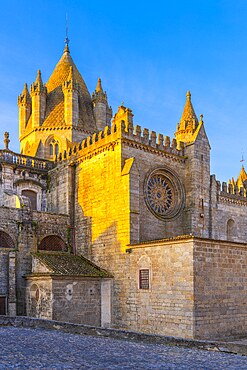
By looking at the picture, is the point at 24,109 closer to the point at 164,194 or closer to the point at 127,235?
the point at 164,194

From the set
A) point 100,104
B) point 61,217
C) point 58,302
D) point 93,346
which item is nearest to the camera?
point 93,346

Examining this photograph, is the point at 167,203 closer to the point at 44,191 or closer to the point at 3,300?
the point at 44,191

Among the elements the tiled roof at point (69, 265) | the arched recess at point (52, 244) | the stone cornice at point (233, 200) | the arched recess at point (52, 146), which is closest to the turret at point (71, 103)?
the arched recess at point (52, 146)

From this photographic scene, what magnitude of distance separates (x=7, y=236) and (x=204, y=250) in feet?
36.3

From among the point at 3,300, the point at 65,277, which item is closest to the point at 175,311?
the point at 65,277

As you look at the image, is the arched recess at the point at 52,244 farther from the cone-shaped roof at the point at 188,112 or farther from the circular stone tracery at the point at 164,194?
the cone-shaped roof at the point at 188,112

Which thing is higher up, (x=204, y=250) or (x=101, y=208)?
(x=101, y=208)

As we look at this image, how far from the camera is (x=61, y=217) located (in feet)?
90.0

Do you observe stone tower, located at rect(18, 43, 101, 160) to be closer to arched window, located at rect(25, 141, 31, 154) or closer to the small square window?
arched window, located at rect(25, 141, 31, 154)

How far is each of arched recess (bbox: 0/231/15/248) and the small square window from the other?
743 cm

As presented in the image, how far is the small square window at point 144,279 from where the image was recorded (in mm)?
22189

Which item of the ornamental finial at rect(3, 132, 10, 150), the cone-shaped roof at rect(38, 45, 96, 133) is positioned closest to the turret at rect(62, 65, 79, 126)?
the cone-shaped roof at rect(38, 45, 96, 133)

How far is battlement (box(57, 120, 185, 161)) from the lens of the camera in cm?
2511

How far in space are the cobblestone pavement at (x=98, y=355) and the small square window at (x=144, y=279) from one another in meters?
7.44
